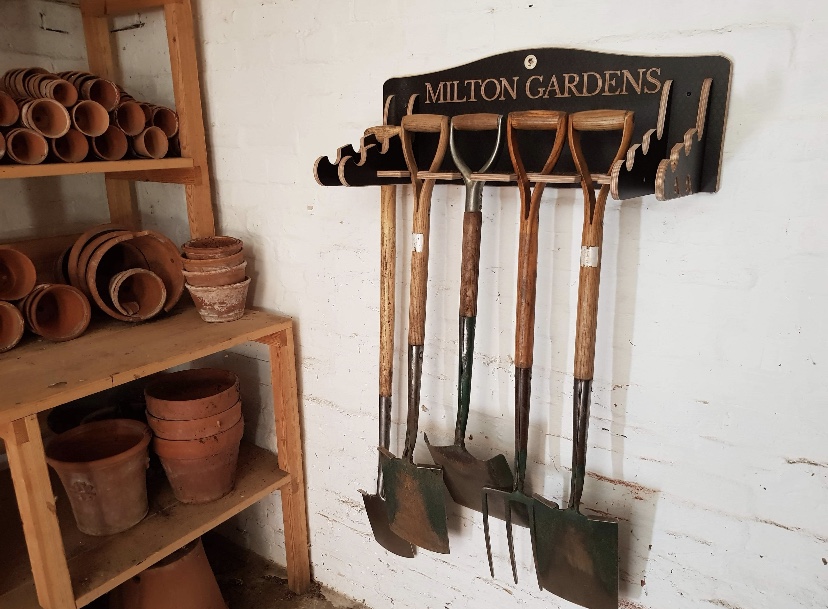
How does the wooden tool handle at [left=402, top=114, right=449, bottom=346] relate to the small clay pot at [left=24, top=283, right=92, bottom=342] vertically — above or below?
above

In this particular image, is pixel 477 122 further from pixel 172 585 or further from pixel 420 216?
pixel 172 585

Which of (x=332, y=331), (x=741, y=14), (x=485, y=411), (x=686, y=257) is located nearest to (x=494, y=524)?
(x=485, y=411)

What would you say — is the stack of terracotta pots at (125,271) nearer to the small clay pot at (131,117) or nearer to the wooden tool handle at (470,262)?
the small clay pot at (131,117)

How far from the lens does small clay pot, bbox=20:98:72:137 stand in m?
1.50

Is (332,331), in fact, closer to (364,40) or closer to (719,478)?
(364,40)

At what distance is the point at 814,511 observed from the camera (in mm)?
1183

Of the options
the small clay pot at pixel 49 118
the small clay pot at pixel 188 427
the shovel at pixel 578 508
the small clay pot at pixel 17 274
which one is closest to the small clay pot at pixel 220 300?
the small clay pot at pixel 188 427

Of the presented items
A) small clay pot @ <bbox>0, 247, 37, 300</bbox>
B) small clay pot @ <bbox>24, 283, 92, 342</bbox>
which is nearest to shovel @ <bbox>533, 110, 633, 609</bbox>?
small clay pot @ <bbox>24, 283, 92, 342</bbox>

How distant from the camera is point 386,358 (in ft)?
5.15

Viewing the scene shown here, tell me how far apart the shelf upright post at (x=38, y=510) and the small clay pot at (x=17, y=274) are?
47cm

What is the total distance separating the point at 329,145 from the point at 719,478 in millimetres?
1181

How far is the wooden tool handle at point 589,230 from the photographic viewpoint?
1091 millimetres

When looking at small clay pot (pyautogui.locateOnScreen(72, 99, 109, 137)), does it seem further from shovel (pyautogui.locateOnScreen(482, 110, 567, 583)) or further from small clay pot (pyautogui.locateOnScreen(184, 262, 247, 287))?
shovel (pyautogui.locateOnScreen(482, 110, 567, 583))

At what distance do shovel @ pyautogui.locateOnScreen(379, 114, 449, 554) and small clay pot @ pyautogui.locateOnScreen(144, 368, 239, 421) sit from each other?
1.52 feet
